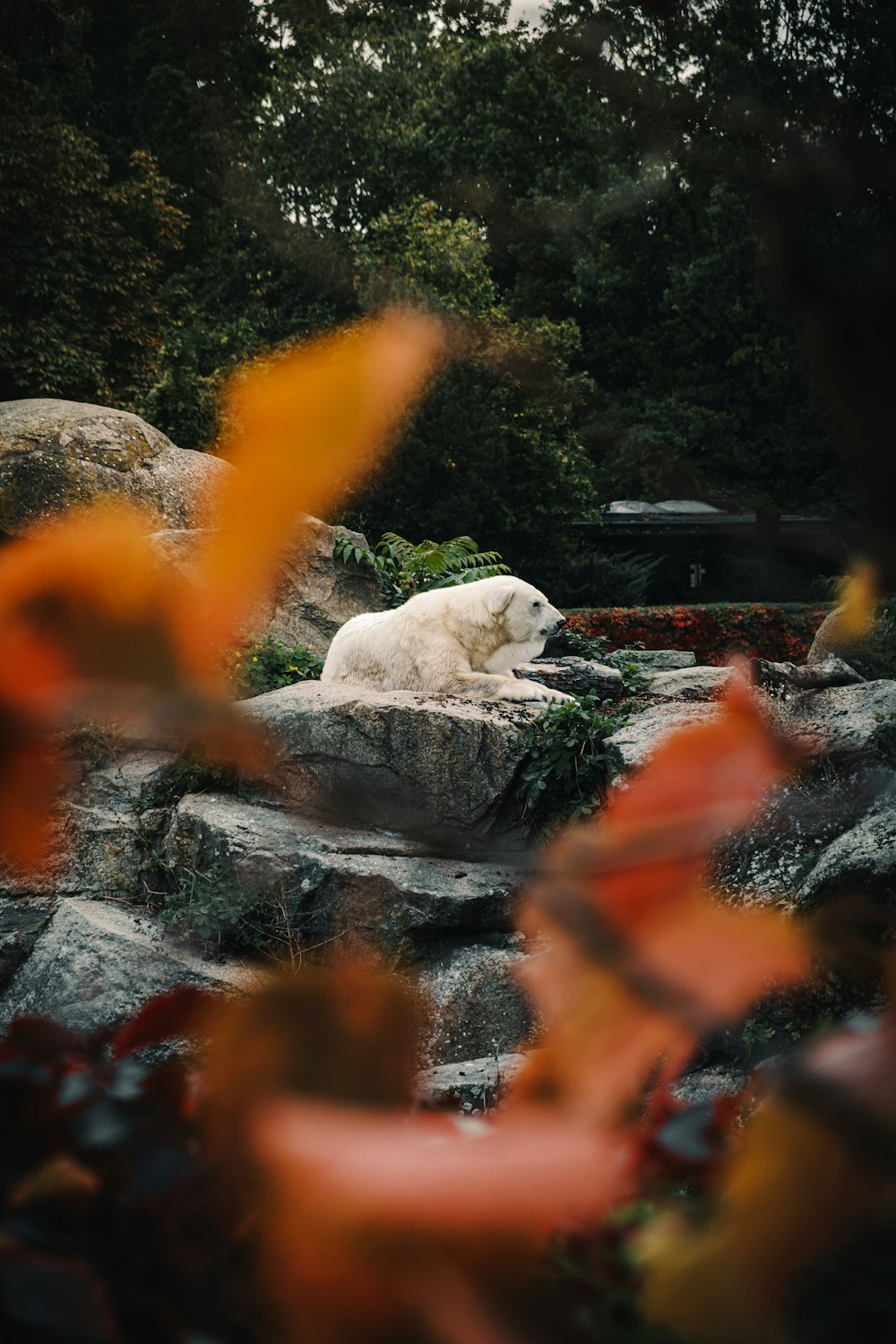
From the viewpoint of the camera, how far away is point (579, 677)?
879cm

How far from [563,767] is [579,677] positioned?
1931 mm

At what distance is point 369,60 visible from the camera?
75.9 ft

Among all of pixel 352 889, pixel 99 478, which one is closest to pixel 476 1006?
pixel 352 889

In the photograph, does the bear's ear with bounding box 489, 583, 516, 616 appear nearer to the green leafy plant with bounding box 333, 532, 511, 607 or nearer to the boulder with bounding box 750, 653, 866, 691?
the boulder with bounding box 750, 653, 866, 691

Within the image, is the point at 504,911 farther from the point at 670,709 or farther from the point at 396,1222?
the point at 396,1222

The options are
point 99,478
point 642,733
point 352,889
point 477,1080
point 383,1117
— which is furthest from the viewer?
point 642,733

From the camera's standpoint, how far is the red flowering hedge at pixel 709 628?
15281 millimetres

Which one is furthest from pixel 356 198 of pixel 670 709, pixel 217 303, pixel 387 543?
pixel 670 709

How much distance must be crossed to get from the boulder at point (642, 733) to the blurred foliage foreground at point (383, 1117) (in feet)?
18.7

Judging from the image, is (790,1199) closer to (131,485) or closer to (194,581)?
(194,581)

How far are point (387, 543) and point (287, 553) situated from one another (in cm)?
1102

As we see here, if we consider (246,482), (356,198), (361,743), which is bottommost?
(361,743)

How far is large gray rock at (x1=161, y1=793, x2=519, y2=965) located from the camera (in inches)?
253

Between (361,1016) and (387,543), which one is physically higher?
(361,1016)
